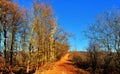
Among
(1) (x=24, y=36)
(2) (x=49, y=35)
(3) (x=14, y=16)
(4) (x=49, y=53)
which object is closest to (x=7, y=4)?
(3) (x=14, y=16)

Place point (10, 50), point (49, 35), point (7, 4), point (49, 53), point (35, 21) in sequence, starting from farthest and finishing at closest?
point (49, 53), point (49, 35), point (10, 50), point (35, 21), point (7, 4)

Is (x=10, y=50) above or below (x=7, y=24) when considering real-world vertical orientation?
below

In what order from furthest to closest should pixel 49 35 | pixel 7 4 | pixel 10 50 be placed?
pixel 49 35 → pixel 10 50 → pixel 7 4

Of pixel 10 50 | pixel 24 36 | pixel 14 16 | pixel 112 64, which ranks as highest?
pixel 14 16

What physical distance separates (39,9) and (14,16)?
400 cm

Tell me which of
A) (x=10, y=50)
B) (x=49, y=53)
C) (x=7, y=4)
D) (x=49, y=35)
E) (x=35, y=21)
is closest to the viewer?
(x=7, y=4)

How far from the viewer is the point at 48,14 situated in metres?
36.8

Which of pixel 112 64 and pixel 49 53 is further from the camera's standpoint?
pixel 49 53

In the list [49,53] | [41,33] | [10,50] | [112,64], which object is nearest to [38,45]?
[41,33]

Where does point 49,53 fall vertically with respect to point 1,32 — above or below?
below

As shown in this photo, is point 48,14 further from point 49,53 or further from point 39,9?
point 49,53

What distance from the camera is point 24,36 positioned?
1373 inches

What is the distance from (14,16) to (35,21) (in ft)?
12.7

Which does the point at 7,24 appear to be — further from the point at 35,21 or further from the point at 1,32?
the point at 35,21
